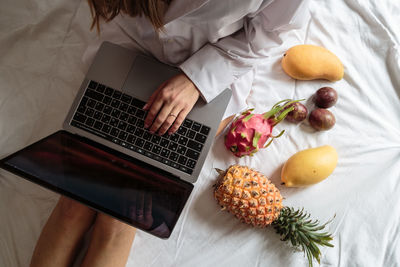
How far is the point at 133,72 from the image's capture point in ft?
2.17

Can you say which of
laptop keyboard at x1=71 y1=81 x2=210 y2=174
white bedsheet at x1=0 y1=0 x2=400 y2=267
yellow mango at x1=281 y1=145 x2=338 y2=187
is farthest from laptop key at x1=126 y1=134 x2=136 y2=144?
yellow mango at x1=281 y1=145 x2=338 y2=187

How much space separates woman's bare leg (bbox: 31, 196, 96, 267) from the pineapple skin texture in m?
0.34

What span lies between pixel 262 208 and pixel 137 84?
410mm

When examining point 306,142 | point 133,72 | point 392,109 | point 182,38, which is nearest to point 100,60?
point 133,72

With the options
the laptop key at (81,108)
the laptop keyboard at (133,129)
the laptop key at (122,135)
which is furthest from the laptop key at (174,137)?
the laptop key at (81,108)

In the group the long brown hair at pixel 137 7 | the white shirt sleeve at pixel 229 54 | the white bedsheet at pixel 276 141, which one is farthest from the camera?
the white bedsheet at pixel 276 141

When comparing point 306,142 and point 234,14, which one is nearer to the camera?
point 234,14

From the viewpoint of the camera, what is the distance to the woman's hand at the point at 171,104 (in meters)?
0.61

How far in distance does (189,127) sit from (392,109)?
1.96 ft

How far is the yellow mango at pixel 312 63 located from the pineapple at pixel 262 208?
31cm

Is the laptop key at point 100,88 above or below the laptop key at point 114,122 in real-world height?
above

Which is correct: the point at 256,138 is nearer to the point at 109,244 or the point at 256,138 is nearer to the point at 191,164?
the point at 191,164

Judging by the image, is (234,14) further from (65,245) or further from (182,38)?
(65,245)

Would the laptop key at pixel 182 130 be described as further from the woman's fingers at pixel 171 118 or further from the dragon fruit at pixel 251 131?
the dragon fruit at pixel 251 131
